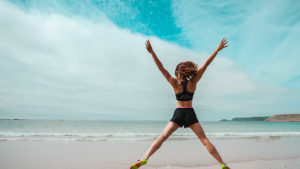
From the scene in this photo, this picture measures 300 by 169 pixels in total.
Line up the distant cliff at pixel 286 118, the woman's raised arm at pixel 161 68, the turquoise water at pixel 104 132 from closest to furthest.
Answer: the woman's raised arm at pixel 161 68, the turquoise water at pixel 104 132, the distant cliff at pixel 286 118

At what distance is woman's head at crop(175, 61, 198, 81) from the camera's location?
2965 millimetres

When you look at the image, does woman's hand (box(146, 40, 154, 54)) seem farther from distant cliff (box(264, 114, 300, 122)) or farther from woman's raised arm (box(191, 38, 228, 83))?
distant cliff (box(264, 114, 300, 122))

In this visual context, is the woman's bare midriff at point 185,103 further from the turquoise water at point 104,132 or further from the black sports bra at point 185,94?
the turquoise water at point 104,132

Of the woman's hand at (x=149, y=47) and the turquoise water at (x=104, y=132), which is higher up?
the woman's hand at (x=149, y=47)

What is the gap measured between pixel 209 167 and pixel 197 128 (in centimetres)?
282

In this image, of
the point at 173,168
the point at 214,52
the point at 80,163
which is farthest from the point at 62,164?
the point at 214,52

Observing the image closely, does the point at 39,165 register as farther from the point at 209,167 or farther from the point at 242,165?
the point at 242,165

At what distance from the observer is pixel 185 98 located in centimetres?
298

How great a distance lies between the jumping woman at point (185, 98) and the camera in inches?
116

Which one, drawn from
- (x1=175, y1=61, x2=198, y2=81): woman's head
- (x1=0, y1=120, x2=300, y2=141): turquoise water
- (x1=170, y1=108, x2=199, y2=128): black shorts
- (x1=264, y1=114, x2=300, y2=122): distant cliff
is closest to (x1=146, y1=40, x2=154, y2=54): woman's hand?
(x1=175, y1=61, x2=198, y2=81): woman's head

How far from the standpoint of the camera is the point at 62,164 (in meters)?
5.36

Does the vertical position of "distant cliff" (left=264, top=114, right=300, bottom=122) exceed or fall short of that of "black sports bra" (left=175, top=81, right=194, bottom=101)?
it exceeds it

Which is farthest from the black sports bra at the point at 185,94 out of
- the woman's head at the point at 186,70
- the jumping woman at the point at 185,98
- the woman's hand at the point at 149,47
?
the woman's hand at the point at 149,47

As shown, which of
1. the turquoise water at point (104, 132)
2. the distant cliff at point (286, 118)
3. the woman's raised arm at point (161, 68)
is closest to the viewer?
the woman's raised arm at point (161, 68)
